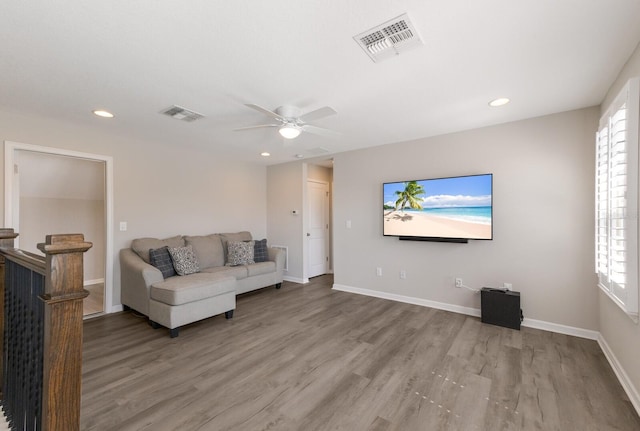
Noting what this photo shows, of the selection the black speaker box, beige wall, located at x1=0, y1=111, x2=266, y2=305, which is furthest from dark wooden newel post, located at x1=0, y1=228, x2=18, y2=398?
the black speaker box

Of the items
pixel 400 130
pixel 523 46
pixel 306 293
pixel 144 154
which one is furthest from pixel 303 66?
pixel 306 293

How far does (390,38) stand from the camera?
1.76 meters

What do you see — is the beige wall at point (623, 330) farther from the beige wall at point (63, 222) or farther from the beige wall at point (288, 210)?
the beige wall at point (63, 222)

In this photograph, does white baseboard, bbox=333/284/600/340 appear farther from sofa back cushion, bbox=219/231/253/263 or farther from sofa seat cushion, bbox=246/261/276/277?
sofa back cushion, bbox=219/231/253/263

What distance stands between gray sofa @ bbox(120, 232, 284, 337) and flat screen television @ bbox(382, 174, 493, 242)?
238cm

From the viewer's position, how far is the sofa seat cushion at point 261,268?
4.45m

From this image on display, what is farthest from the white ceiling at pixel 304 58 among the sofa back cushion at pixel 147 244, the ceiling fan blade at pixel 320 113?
the sofa back cushion at pixel 147 244

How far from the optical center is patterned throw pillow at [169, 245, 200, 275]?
3711 millimetres

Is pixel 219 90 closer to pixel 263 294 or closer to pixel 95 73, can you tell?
pixel 95 73

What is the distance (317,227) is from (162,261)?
10.0 ft

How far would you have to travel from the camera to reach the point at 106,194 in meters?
3.72

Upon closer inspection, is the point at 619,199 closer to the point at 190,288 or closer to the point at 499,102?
the point at 499,102

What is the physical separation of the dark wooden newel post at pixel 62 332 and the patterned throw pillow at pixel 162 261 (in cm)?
272

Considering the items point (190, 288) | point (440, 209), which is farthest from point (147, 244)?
point (440, 209)
